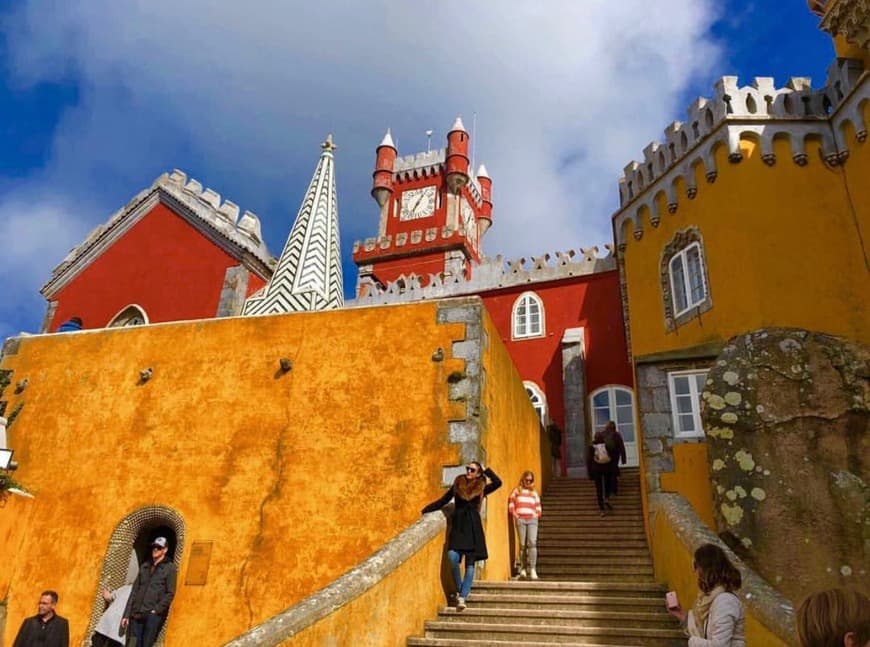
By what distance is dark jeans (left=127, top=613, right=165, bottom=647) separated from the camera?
662cm

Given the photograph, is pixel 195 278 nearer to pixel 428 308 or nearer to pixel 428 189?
pixel 428 308

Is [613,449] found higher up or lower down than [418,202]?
lower down

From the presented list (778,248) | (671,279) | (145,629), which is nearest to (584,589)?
(145,629)

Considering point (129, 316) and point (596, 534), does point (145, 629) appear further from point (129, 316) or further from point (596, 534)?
point (129, 316)

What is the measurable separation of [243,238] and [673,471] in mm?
12493

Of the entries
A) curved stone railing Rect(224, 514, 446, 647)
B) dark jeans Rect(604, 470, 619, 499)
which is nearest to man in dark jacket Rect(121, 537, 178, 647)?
curved stone railing Rect(224, 514, 446, 647)

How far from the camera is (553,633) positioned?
5.25 metres

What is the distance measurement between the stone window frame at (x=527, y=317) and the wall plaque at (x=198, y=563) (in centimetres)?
1335

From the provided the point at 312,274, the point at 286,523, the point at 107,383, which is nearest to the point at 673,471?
the point at 286,523

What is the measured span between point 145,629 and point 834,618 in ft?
21.7

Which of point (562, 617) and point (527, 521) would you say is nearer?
point (562, 617)

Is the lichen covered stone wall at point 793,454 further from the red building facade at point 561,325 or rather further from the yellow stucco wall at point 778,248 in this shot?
the red building facade at point 561,325

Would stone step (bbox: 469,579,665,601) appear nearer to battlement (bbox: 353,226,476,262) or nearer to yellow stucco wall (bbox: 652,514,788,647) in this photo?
yellow stucco wall (bbox: 652,514,788,647)

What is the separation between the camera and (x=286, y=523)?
7.45 m
